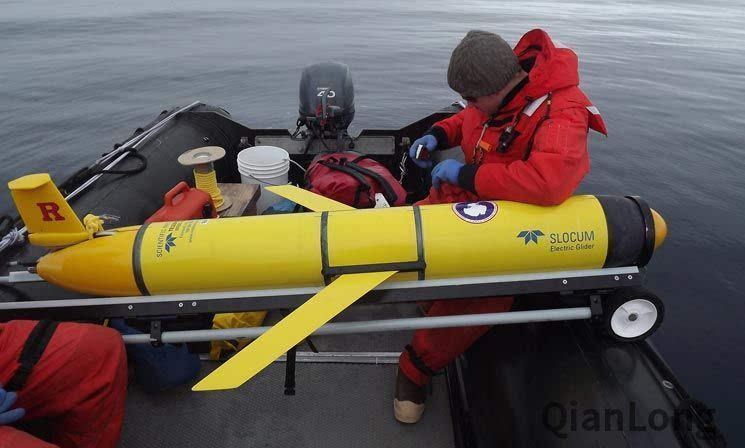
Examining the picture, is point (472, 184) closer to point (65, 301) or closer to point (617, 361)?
point (617, 361)

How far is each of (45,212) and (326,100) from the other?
2.99m

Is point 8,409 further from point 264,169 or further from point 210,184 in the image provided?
point 264,169

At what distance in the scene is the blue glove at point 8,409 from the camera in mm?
1540

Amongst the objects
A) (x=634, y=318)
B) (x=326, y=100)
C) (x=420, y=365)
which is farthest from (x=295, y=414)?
(x=326, y=100)

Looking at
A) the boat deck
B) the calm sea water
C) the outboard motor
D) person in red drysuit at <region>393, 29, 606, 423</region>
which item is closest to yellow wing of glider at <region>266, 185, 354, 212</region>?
person in red drysuit at <region>393, 29, 606, 423</region>

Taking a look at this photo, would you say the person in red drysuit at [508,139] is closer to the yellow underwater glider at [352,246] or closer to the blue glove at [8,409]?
the yellow underwater glider at [352,246]

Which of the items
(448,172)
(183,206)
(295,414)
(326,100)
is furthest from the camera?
(326,100)

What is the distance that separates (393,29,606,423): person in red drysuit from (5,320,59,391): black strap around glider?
154cm

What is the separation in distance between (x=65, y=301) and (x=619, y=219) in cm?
240

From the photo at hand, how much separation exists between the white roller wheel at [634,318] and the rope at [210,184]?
2427 millimetres

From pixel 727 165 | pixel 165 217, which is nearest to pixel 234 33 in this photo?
pixel 727 165

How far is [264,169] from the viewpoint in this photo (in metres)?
3.74

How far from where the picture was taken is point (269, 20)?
81.6 feet

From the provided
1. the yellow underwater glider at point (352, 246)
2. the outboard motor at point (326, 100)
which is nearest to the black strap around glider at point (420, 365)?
the yellow underwater glider at point (352, 246)
